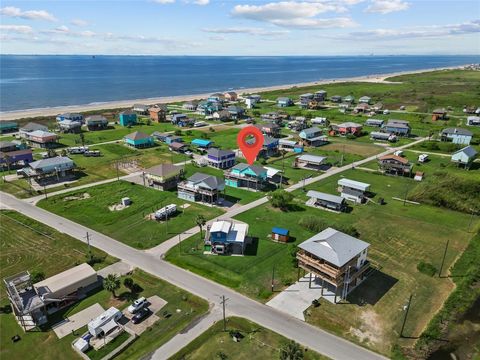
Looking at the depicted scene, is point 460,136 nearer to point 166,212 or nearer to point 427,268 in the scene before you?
point 427,268

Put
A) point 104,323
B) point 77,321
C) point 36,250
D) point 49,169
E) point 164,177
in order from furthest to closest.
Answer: point 49,169 < point 164,177 < point 36,250 < point 77,321 < point 104,323

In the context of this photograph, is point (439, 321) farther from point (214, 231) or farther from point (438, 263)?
point (214, 231)

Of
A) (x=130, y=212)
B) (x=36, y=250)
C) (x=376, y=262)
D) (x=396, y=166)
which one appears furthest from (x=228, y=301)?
(x=396, y=166)

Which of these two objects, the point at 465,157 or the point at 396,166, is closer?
the point at 396,166

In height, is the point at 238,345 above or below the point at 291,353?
below

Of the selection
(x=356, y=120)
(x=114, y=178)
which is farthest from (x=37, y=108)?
(x=356, y=120)

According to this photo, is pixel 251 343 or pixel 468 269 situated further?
pixel 468 269
